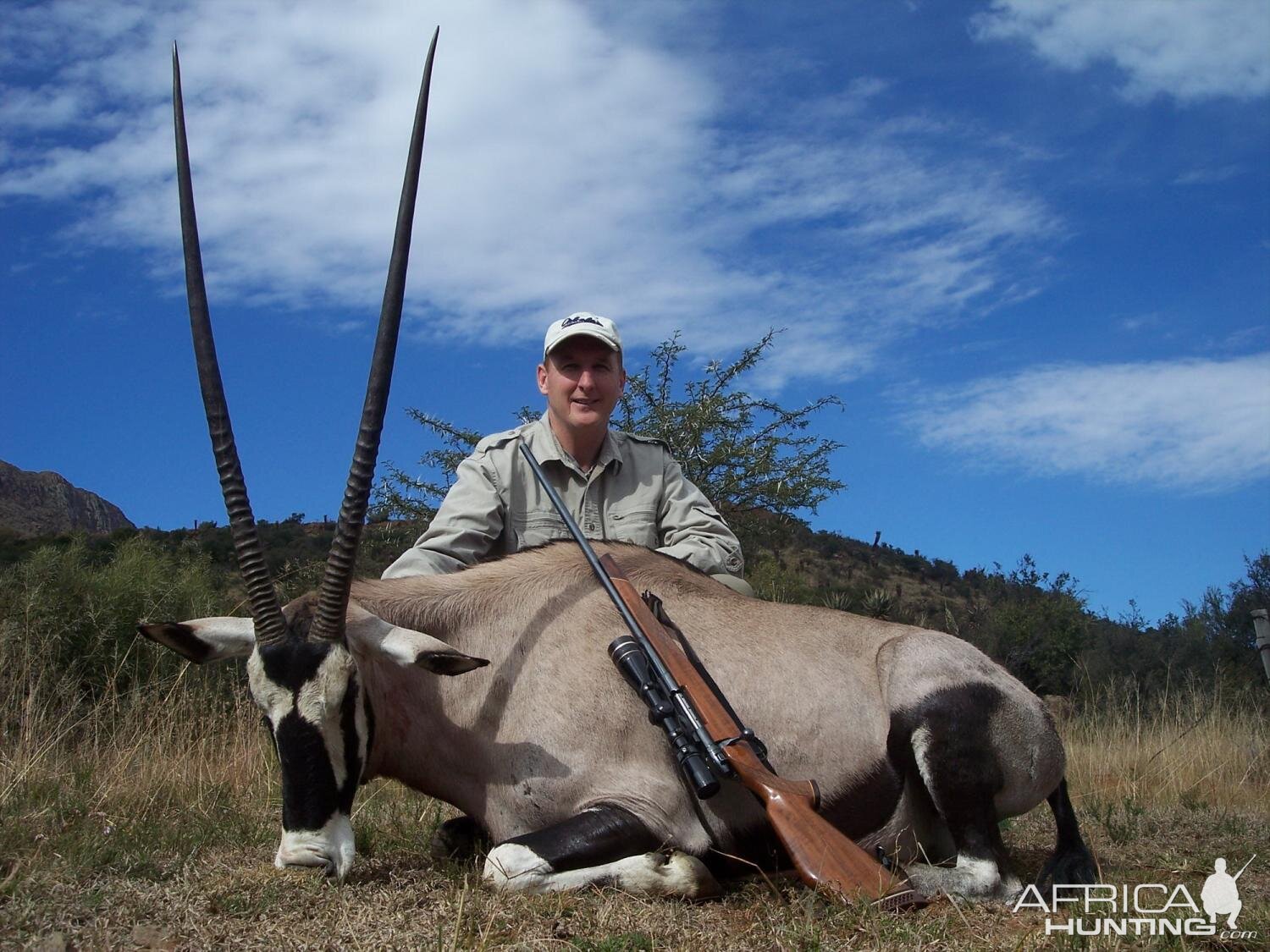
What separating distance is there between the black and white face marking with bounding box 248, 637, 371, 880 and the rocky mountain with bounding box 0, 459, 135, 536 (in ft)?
114

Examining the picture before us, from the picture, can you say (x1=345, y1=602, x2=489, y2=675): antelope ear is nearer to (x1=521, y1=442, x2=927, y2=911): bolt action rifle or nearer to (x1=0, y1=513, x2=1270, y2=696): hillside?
(x1=521, y1=442, x2=927, y2=911): bolt action rifle

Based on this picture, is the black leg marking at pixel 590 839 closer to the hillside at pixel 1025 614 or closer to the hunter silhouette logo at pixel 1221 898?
the hunter silhouette logo at pixel 1221 898

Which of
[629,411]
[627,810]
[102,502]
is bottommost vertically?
[627,810]

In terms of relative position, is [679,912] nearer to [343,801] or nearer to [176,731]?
[343,801]

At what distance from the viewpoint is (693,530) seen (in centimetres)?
589

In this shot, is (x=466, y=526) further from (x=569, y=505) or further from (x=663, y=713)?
(x=663, y=713)

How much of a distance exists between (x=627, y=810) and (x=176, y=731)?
17.0 feet

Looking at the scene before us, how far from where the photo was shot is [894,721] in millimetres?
4305

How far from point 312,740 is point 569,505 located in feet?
8.01

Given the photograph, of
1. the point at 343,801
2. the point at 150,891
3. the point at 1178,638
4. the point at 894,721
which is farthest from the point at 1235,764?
the point at 1178,638

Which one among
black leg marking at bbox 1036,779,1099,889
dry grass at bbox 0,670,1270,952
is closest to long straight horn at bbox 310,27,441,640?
dry grass at bbox 0,670,1270,952

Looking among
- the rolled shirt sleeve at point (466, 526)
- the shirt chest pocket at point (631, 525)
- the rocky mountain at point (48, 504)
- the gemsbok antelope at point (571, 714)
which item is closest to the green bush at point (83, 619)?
the rolled shirt sleeve at point (466, 526)

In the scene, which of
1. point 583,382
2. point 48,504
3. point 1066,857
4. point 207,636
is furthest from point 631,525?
point 48,504

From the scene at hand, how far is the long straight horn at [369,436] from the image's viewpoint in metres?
3.86
